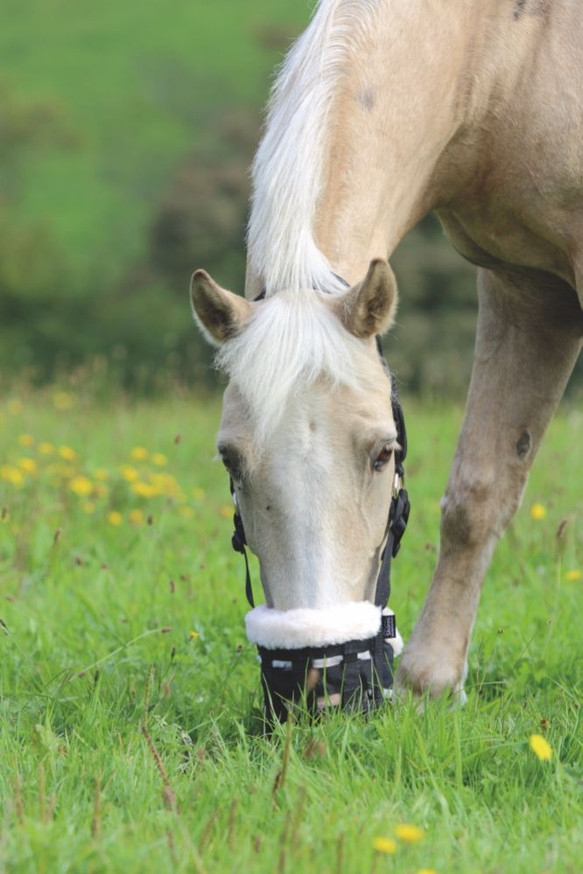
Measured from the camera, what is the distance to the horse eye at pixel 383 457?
2730 millimetres

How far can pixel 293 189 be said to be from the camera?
2.90 meters

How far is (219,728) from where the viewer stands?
305 centimetres

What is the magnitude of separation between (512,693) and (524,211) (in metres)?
1.50

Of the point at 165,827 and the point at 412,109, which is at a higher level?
the point at 412,109

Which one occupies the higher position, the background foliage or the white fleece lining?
the background foliage

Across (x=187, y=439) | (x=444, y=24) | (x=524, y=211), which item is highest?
(x=444, y=24)

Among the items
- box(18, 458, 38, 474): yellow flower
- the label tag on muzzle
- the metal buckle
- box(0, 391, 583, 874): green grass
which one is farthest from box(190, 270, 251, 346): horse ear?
box(18, 458, 38, 474): yellow flower

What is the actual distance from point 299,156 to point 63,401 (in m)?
6.03

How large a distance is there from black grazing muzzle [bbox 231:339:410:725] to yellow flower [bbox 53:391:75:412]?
5405 mm

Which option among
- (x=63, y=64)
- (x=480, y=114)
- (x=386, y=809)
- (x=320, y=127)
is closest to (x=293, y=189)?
(x=320, y=127)

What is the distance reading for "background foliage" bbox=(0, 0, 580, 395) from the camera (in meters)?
21.7

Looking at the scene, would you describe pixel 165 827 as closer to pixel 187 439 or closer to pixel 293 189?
pixel 293 189

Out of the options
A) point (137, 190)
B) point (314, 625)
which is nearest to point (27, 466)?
point (314, 625)

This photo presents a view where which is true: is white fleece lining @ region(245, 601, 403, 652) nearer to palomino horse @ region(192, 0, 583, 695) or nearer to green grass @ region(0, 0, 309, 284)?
palomino horse @ region(192, 0, 583, 695)
